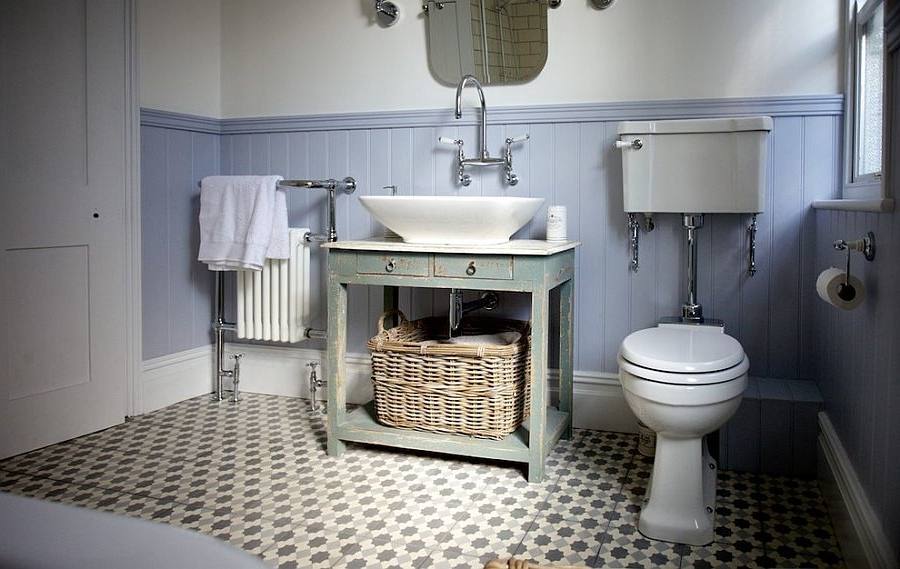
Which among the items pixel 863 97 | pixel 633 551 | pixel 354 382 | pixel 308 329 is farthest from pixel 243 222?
pixel 863 97

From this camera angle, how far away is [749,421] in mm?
2488

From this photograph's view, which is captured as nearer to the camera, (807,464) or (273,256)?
(807,464)

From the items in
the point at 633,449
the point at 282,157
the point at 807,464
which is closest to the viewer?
the point at 807,464

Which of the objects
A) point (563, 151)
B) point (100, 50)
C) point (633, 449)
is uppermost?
point (100, 50)

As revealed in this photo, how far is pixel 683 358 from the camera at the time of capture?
2000 millimetres

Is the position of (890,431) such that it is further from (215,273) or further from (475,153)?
(215,273)

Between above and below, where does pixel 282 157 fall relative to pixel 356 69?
below

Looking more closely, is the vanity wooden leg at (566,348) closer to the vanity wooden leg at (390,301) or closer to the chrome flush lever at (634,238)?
the chrome flush lever at (634,238)

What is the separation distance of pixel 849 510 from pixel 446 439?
1.19 m

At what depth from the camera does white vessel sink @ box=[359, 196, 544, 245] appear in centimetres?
241

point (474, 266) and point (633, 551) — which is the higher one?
point (474, 266)

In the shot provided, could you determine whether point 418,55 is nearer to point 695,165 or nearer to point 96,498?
point 695,165

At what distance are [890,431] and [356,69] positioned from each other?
8.03ft

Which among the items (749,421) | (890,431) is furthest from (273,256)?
(890,431)
